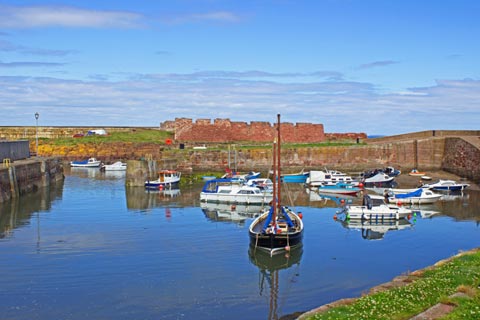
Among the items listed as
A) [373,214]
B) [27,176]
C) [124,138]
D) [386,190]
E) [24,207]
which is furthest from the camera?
[124,138]

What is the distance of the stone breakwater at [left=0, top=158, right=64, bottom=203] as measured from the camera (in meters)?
A: 31.9

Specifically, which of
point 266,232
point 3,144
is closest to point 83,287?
point 266,232

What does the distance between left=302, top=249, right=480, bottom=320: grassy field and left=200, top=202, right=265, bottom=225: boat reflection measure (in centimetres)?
1384

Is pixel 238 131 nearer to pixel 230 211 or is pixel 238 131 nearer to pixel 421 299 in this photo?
pixel 230 211

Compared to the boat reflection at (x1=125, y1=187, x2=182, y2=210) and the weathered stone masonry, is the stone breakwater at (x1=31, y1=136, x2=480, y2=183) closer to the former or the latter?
the weathered stone masonry

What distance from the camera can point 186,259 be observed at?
62.0 ft

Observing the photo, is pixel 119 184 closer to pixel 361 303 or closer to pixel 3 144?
pixel 3 144

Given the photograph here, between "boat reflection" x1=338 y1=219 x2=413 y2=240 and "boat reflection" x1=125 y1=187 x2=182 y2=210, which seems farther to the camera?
"boat reflection" x1=125 y1=187 x2=182 y2=210

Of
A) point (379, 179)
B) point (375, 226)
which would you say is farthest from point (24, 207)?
point (379, 179)

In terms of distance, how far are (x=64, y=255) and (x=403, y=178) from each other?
31.4 m

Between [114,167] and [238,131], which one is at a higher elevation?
Result: [238,131]

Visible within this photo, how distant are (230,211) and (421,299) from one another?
19.0 m

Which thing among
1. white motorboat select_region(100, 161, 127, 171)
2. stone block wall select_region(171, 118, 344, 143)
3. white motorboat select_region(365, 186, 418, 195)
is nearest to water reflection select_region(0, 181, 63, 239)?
white motorboat select_region(100, 161, 127, 171)

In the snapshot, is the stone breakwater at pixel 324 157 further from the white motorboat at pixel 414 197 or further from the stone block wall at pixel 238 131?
the white motorboat at pixel 414 197
